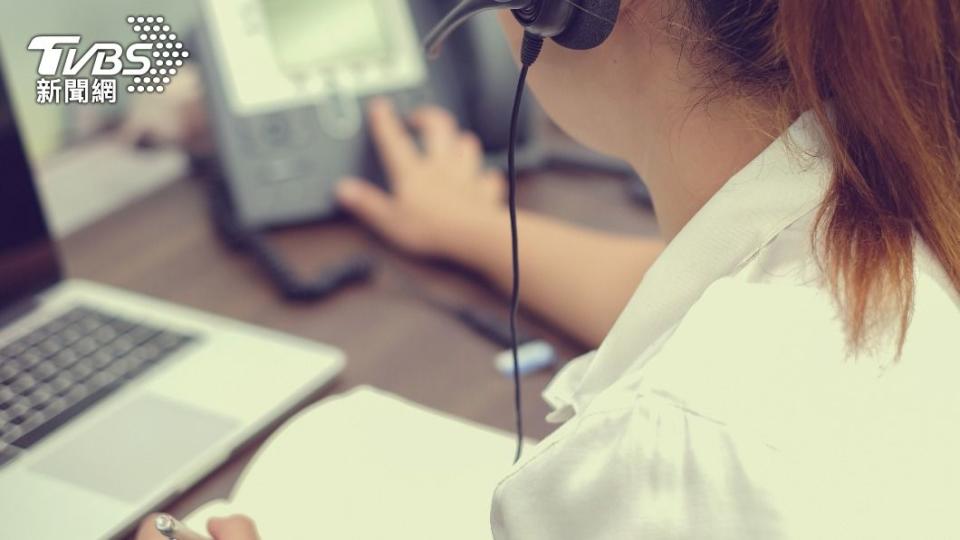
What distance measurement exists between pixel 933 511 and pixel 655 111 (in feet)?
0.74

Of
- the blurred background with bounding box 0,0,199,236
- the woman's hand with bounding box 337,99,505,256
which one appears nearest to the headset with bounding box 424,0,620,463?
the woman's hand with bounding box 337,99,505,256

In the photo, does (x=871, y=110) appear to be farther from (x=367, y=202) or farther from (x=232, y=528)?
(x=367, y=202)

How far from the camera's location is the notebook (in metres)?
0.53

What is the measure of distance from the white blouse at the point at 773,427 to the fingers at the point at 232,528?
16cm

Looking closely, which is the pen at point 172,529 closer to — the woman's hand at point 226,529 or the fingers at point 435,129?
the woman's hand at point 226,529

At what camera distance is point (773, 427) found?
35 cm

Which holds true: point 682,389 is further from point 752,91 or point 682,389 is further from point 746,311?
point 752,91

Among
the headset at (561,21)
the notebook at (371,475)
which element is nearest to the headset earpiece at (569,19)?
the headset at (561,21)

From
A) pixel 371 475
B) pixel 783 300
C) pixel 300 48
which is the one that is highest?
pixel 300 48

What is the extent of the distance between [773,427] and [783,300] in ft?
0.19

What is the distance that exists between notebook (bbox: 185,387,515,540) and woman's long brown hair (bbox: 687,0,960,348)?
0.26 meters

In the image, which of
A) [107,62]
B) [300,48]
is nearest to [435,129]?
[300,48]

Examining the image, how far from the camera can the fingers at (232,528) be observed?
494 millimetres

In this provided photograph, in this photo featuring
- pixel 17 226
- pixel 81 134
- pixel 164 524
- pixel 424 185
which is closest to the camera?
pixel 164 524
